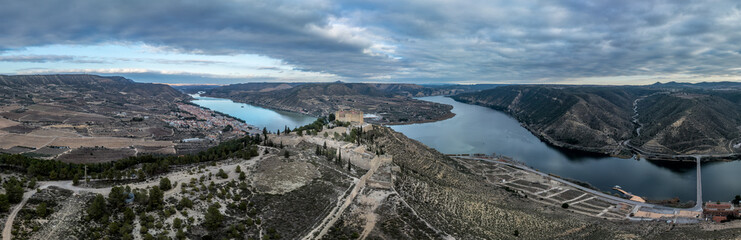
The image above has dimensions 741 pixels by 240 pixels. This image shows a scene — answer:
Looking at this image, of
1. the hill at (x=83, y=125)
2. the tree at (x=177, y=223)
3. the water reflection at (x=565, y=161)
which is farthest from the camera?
the hill at (x=83, y=125)

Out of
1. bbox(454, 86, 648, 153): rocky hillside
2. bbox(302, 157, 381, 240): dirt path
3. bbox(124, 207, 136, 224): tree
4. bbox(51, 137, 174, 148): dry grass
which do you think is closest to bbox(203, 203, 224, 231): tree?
bbox(124, 207, 136, 224): tree

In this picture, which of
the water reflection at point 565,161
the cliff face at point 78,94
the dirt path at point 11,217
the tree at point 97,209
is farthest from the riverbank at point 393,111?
the dirt path at point 11,217

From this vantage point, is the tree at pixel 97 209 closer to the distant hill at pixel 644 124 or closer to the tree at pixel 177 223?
the tree at pixel 177 223

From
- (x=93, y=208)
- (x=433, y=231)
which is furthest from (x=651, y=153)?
(x=93, y=208)

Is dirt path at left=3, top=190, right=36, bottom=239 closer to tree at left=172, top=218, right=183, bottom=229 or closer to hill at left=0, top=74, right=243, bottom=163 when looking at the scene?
tree at left=172, top=218, right=183, bottom=229

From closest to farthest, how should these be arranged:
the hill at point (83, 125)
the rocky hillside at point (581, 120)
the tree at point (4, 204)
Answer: the tree at point (4, 204) < the hill at point (83, 125) < the rocky hillside at point (581, 120)

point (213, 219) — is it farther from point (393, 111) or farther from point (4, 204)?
point (393, 111)

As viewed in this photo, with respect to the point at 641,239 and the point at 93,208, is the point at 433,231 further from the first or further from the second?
the point at 93,208
